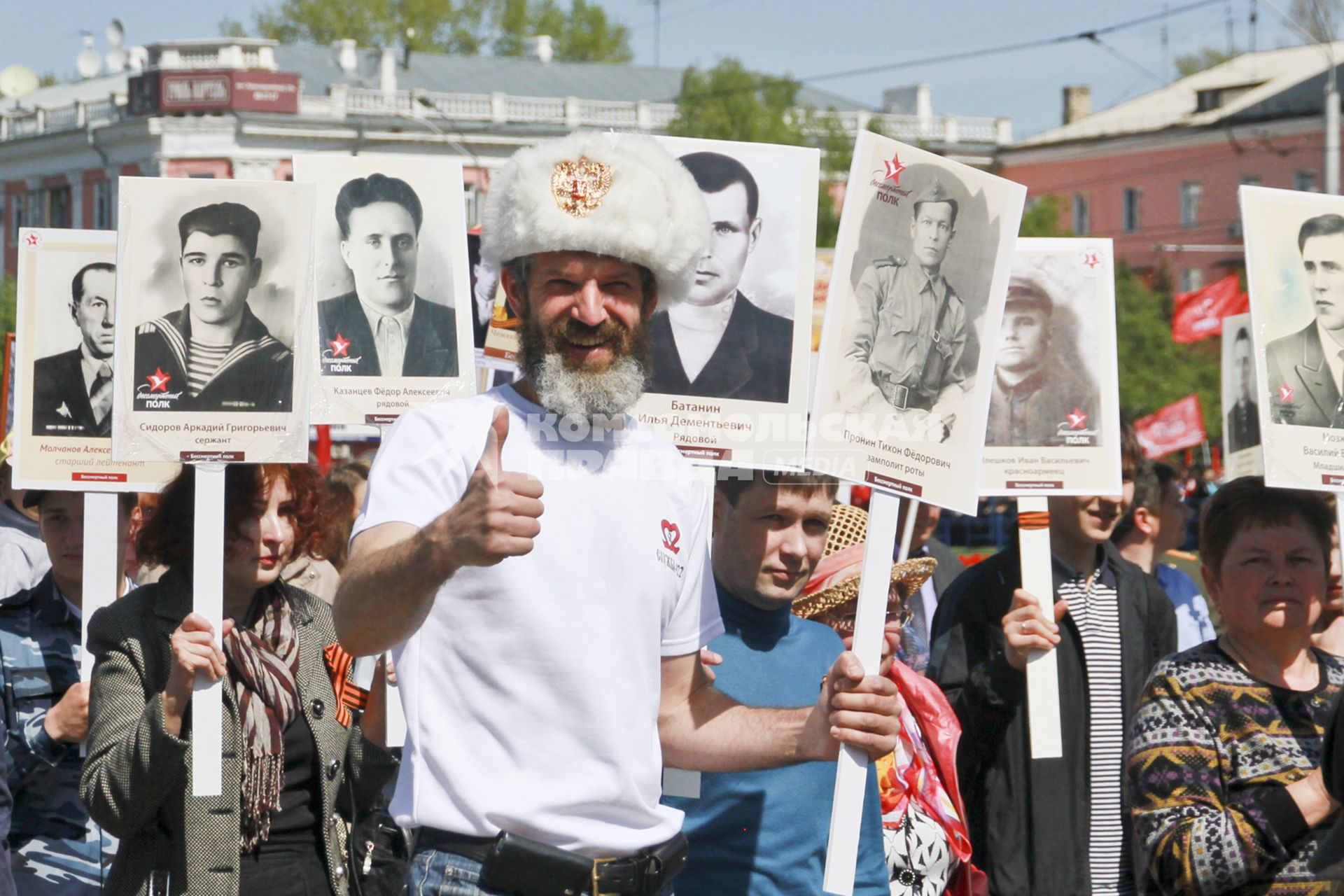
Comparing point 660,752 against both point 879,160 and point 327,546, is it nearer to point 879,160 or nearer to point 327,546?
point 879,160

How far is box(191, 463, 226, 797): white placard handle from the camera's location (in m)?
4.16

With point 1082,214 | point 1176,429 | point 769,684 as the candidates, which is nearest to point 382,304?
point 769,684

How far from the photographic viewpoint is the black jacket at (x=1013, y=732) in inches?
206

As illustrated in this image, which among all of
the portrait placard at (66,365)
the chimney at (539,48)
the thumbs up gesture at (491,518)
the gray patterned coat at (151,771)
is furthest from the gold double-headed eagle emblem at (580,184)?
the chimney at (539,48)

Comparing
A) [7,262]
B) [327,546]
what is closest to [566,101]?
[7,262]

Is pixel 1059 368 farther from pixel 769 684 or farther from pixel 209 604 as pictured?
pixel 209 604

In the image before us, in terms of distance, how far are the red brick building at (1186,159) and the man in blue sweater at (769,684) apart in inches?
2002

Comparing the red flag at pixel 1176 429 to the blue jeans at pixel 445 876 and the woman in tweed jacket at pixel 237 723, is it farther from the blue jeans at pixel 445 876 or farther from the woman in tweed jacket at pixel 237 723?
the blue jeans at pixel 445 876

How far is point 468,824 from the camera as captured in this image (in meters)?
3.13

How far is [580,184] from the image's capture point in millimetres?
3350

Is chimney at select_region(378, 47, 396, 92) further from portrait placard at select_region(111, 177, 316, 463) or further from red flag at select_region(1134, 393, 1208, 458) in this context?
Result: portrait placard at select_region(111, 177, 316, 463)

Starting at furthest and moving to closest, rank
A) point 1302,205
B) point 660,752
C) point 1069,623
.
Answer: point 1069,623 < point 1302,205 < point 660,752

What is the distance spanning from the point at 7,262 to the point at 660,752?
231 feet

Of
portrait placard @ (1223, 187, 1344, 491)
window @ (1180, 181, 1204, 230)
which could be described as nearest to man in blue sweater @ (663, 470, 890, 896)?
portrait placard @ (1223, 187, 1344, 491)
